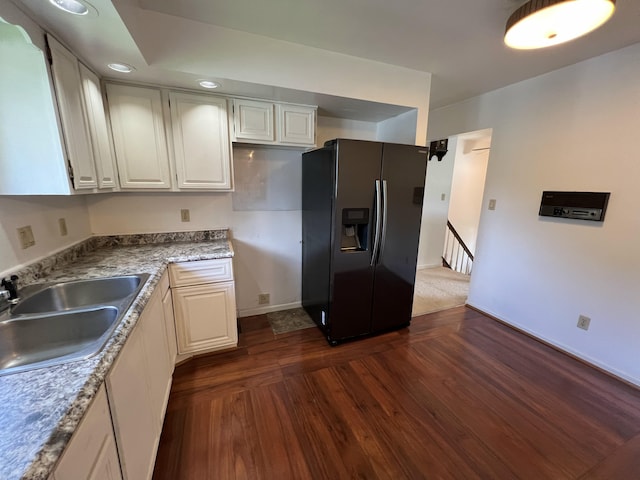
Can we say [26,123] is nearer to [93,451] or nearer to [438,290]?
[93,451]

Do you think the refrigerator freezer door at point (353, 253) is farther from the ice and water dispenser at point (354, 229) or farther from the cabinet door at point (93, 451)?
the cabinet door at point (93, 451)

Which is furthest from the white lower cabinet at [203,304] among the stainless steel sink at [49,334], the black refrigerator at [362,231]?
the black refrigerator at [362,231]

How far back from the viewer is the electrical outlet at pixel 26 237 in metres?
1.41

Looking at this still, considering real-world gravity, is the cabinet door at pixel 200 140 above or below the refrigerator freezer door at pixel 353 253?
above

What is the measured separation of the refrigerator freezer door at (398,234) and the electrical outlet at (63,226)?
2.36 m

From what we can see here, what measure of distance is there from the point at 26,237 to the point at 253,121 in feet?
5.37

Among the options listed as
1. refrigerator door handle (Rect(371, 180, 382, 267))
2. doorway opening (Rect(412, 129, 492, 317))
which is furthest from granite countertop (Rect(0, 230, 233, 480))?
doorway opening (Rect(412, 129, 492, 317))

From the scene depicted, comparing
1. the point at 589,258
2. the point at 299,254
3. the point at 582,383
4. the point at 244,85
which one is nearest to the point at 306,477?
the point at 299,254

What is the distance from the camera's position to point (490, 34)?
1.81 meters

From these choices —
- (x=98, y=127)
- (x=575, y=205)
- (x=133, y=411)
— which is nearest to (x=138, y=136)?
(x=98, y=127)

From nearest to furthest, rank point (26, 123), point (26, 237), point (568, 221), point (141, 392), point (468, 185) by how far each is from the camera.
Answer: point (141, 392), point (26, 123), point (26, 237), point (568, 221), point (468, 185)

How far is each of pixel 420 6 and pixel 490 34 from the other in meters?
0.64

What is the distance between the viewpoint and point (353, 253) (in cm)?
225

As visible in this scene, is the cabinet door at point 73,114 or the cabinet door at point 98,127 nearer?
the cabinet door at point 73,114
